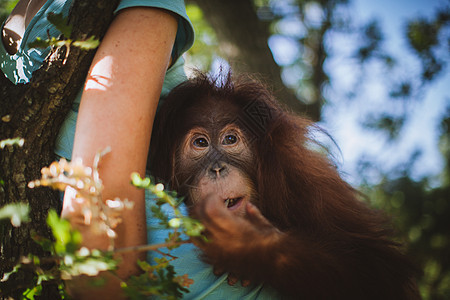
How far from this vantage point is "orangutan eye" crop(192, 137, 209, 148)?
200cm

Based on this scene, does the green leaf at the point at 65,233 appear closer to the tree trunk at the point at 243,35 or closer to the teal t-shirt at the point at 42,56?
the teal t-shirt at the point at 42,56

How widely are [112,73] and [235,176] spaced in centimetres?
75

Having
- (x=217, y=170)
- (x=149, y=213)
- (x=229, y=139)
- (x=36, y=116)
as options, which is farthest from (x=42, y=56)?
(x=229, y=139)

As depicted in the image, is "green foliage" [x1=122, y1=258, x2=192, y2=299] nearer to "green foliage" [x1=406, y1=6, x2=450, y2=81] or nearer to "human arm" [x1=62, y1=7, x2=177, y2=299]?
"human arm" [x1=62, y1=7, x2=177, y2=299]

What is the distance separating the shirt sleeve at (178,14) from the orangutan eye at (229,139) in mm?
498

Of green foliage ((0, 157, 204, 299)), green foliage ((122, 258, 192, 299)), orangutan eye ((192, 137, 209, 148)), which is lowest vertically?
green foliage ((122, 258, 192, 299))

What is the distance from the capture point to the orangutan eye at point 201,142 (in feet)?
6.57

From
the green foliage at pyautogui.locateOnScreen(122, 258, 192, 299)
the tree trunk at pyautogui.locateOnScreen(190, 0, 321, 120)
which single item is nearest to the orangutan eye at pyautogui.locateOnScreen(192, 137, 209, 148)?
the green foliage at pyautogui.locateOnScreen(122, 258, 192, 299)

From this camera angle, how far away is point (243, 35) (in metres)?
4.04

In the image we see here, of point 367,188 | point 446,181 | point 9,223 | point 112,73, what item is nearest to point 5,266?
point 9,223

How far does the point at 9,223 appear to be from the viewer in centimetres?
137

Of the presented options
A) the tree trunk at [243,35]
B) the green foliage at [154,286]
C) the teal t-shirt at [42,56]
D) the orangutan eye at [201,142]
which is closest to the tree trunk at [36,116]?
the teal t-shirt at [42,56]

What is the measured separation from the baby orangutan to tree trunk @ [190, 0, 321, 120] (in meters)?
1.91

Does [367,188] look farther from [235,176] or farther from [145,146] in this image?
[145,146]
